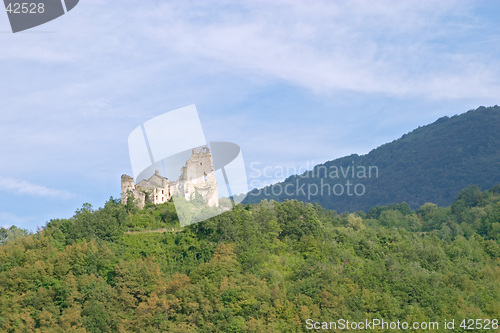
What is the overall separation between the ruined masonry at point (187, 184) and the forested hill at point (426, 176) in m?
103

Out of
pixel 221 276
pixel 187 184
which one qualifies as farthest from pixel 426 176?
pixel 221 276

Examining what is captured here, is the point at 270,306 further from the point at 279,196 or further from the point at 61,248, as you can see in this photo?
the point at 279,196

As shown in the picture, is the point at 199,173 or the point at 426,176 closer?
the point at 199,173

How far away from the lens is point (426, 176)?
185125 mm

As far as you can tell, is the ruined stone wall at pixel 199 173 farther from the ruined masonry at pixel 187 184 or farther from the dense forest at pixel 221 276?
the dense forest at pixel 221 276

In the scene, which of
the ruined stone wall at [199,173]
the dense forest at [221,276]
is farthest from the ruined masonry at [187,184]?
the dense forest at [221,276]

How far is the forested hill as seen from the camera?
17738 cm

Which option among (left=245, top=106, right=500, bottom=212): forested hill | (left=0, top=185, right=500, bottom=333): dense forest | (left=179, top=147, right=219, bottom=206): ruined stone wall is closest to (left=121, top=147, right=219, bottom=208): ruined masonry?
(left=179, top=147, right=219, bottom=206): ruined stone wall

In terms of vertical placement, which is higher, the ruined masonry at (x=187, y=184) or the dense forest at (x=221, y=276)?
the ruined masonry at (x=187, y=184)

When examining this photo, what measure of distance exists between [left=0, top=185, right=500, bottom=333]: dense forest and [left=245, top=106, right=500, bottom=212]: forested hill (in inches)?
4064

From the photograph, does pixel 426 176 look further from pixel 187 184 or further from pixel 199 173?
pixel 187 184

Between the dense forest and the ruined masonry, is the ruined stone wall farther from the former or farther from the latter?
the dense forest

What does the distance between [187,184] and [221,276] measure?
1143cm

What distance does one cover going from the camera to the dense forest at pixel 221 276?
5228cm
